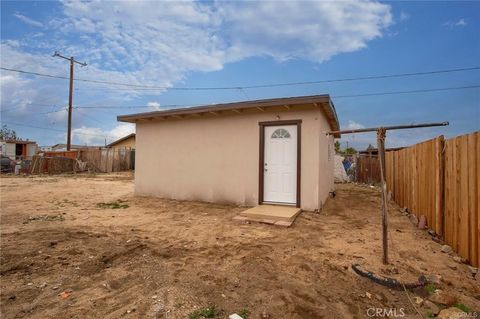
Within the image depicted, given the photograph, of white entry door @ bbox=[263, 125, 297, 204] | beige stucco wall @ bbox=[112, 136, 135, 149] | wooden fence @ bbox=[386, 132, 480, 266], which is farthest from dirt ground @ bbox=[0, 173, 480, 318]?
beige stucco wall @ bbox=[112, 136, 135, 149]

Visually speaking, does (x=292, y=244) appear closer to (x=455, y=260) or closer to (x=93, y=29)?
(x=455, y=260)

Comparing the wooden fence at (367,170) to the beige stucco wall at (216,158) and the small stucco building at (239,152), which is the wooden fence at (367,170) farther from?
the beige stucco wall at (216,158)

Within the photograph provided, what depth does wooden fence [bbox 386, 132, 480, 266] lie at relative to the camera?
3422 mm

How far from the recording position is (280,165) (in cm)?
735

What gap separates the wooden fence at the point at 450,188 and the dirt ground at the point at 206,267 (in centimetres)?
35

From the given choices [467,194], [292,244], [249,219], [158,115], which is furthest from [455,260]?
[158,115]

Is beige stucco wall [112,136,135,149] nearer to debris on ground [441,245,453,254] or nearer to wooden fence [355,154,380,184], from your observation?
wooden fence [355,154,380,184]

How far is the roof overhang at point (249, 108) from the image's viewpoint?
6.61 metres

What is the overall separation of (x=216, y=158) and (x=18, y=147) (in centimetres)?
3520

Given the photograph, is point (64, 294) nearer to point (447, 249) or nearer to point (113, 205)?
point (447, 249)

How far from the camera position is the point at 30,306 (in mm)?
2625

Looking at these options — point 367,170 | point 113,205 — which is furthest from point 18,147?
point 367,170

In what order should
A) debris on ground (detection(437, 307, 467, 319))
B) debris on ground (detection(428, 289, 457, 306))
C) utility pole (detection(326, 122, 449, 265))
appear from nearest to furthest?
debris on ground (detection(437, 307, 467, 319))
debris on ground (detection(428, 289, 457, 306))
utility pole (detection(326, 122, 449, 265))

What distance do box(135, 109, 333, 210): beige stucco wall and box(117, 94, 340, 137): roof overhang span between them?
6.4 inches
